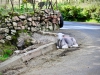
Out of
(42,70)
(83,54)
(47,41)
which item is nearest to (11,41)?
(47,41)

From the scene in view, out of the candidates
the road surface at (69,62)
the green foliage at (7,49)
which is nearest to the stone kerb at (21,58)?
the road surface at (69,62)

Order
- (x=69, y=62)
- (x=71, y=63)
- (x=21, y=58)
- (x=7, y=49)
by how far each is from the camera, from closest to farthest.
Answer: (x=71, y=63) → (x=69, y=62) → (x=21, y=58) → (x=7, y=49)

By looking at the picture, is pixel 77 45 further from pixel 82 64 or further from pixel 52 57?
pixel 82 64

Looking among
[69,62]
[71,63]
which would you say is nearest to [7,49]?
[69,62]

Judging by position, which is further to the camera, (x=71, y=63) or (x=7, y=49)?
(x=7, y=49)

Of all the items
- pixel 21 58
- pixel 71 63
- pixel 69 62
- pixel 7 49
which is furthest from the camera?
pixel 7 49

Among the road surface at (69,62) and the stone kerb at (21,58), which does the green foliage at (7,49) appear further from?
the road surface at (69,62)

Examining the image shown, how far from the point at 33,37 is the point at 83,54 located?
359cm

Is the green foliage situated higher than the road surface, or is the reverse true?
the road surface

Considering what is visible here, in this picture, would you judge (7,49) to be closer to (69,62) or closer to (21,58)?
(21,58)

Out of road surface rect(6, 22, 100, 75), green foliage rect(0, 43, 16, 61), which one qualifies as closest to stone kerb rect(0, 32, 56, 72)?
road surface rect(6, 22, 100, 75)

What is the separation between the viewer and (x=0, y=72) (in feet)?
22.9

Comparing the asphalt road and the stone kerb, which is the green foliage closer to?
the stone kerb

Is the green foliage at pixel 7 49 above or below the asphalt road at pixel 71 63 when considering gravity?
below
